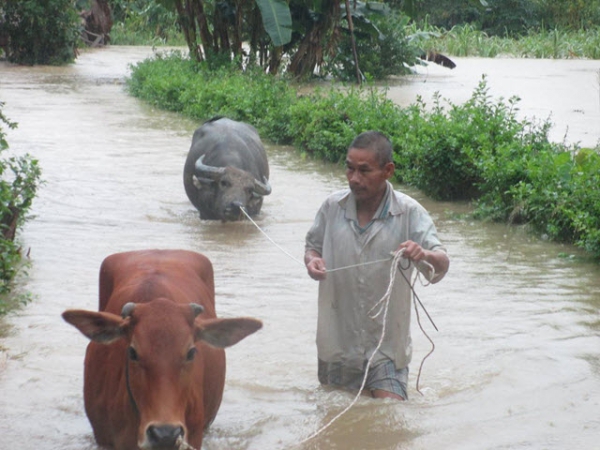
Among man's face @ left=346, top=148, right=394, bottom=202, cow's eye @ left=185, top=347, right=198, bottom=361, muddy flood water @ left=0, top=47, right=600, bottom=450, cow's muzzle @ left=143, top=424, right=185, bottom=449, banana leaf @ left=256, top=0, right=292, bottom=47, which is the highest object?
banana leaf @ left=256, top=0, right=292, bottom=47

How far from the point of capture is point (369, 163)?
16.8ft

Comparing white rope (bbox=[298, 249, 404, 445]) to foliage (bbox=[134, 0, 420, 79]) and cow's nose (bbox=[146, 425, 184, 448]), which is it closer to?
cow's nose (bbox=[146, 425, 184, 448])

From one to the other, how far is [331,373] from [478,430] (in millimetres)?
854

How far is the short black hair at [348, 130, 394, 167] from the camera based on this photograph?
509 centimetres

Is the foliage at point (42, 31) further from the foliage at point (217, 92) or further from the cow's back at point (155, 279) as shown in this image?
the cow's back at point (155, 279)

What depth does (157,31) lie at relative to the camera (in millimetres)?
51844

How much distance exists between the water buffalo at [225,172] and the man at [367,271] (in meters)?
5.52

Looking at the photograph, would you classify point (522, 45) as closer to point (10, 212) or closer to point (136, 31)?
point (136, 31)

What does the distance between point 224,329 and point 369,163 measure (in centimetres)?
136

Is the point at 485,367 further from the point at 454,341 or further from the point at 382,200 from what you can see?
the point at 382,200

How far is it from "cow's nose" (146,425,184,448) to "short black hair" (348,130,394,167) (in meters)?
1.93

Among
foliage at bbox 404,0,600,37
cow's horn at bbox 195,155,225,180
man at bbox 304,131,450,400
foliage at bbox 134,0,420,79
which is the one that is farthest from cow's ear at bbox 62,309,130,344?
foliage at bbox 404,0,600,37

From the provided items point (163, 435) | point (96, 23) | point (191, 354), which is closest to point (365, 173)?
point (191, 354)

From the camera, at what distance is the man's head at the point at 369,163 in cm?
509
